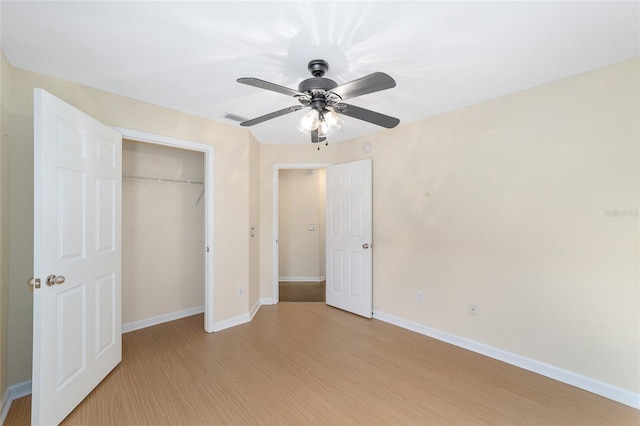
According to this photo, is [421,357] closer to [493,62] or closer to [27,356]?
[493,62]

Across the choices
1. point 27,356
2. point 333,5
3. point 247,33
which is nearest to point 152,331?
point 27,356

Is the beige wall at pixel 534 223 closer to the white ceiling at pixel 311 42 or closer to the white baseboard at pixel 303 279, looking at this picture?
the white ceiling at pixel 311 42

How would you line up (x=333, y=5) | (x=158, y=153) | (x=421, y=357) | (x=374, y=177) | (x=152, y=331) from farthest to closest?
1. (x=374, y=177)
2. (x=158, y=153)
3. (x=152, y=331)
4. (x=421, y=357)
5. (x=333, y=5)

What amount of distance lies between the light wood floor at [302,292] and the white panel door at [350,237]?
519 mm

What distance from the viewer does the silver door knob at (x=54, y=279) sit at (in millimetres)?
1710

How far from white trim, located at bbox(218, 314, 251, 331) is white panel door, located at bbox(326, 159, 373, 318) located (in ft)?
4.11

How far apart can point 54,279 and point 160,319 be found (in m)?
1.96

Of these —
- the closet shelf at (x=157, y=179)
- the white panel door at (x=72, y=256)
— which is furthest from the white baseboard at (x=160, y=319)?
the closet shelf at (x=157, y=179)

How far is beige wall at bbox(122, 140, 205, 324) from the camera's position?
10.7 feet

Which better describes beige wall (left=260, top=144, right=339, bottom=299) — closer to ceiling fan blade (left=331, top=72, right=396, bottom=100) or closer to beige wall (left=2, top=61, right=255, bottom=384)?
beige wall (left=2, top=61, right=255, bottom=384)

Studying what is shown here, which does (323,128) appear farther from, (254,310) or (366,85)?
(254,310)

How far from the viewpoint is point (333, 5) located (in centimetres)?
142

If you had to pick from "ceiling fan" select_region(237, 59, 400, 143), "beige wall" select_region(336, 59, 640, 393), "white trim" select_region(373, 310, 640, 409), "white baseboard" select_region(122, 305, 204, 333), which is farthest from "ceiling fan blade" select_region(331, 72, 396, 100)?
"white baseboard" select_region(122, 305, 204, 333)

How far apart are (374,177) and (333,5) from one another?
2.44 m
